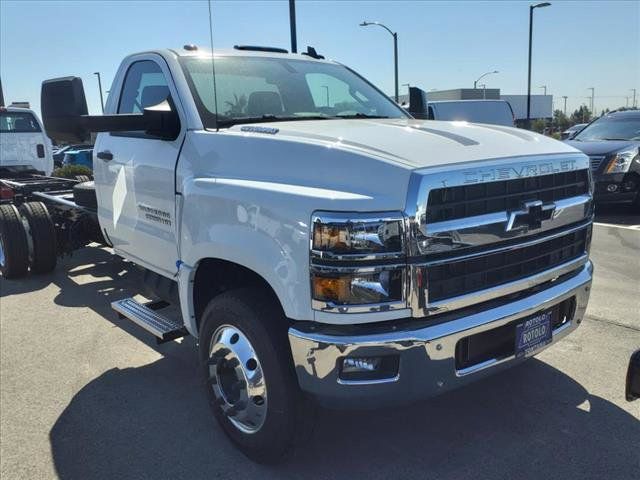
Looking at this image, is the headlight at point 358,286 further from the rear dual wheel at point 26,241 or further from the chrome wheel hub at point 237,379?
the rear dual wheel at point 26,241

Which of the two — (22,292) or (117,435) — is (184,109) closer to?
(117,435)

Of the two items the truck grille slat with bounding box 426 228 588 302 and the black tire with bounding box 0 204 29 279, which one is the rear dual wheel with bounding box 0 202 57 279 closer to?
the black tire with bounding box 0 204 29 279

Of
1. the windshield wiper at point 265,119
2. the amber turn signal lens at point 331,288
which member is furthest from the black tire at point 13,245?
the amber turn signal lens at point 331,288

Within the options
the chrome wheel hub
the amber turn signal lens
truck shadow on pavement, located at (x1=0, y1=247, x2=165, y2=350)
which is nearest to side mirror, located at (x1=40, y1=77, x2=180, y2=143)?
the chrome wheel hub

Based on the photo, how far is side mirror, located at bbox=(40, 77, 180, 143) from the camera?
10.6 ft

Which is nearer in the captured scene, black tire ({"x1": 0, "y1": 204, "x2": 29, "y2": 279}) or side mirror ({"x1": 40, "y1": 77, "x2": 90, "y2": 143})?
side mirror ({"x1": 40, "y1": 77, "x2": 90, "y2": 143})

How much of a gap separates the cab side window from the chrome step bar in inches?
55.9

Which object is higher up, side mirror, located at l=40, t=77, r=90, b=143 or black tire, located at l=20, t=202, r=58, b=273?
side mirror, located at l=40, t=77, r=90, b=143

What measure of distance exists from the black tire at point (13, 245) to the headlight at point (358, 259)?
5922 millimetres

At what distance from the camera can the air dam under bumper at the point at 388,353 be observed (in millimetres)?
2422

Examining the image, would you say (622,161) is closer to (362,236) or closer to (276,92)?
(276,92)

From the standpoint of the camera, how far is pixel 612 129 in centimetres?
1143

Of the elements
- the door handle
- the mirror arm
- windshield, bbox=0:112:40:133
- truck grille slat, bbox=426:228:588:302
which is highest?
windshield, bbox=0:112:40:133

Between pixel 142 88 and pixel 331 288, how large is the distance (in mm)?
2573
